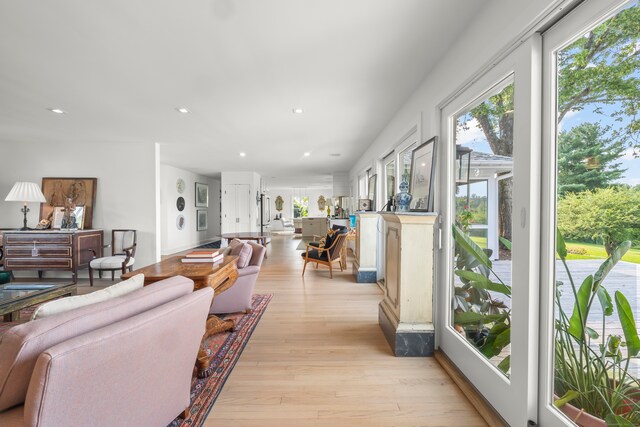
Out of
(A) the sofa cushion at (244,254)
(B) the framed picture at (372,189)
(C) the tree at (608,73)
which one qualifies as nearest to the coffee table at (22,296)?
(A) the sofa cushion at (244,254)

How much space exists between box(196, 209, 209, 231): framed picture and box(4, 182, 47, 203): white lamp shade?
5.03 m

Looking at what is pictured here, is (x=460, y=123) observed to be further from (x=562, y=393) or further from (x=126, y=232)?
(x=126, y=232)

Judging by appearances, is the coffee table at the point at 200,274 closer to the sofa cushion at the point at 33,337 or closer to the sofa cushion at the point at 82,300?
the sofa cushion at the point at 82,300

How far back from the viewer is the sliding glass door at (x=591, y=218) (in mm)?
1075

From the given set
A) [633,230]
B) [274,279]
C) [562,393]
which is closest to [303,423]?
[562,393]

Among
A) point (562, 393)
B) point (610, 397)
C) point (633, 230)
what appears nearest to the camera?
point (633, 230)

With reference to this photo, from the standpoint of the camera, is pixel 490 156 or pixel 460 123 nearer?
pixel 490 156

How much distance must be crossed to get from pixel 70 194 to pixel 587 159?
6.88 metres

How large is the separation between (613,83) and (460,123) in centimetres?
109

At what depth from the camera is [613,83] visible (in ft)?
3.73

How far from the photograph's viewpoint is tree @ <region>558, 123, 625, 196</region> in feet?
3.71

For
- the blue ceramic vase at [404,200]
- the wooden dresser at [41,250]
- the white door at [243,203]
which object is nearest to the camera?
the blue ceramic vase at [404,200]

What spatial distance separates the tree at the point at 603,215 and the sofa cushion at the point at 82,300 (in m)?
2.10

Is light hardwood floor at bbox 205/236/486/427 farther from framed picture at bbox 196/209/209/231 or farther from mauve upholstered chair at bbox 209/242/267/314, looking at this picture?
framed picture at bbox 196/209/209/231
